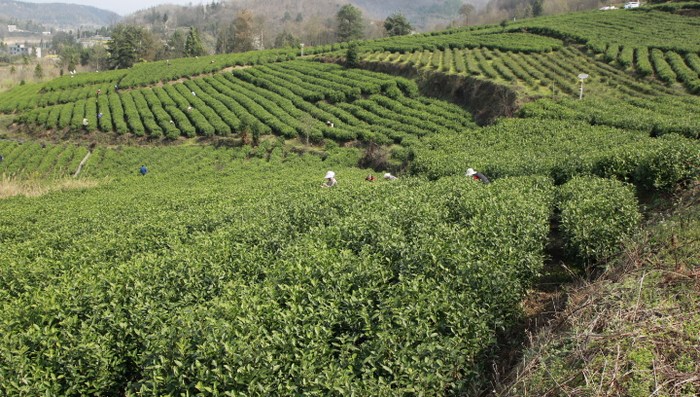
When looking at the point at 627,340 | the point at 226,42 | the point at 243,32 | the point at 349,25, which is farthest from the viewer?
the point at 226,42

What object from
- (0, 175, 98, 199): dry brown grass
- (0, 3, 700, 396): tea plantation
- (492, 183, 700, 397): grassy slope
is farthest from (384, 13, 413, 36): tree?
(492, 183, 700, 397): grassy slope

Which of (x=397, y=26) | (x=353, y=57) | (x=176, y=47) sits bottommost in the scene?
(x=353, y=57)

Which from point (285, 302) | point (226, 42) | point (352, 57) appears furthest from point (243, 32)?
point (285, 302)

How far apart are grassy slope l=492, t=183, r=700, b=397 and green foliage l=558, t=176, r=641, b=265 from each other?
46.5 inches

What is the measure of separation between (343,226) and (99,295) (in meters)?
3.72

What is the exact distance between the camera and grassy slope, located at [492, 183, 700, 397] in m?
3.81

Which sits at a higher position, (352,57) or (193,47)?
(193,47)

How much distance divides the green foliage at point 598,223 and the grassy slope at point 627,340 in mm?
1182

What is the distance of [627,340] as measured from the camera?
13.9ft

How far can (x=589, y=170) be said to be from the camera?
11383 millimetres

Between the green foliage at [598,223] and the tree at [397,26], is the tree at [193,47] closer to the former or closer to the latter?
the tree at [397,26]

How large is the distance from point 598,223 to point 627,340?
339cm

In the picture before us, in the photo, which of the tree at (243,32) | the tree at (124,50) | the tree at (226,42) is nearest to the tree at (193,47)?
the tree at (243,32)

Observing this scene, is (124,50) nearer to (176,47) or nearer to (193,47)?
(193,47)
